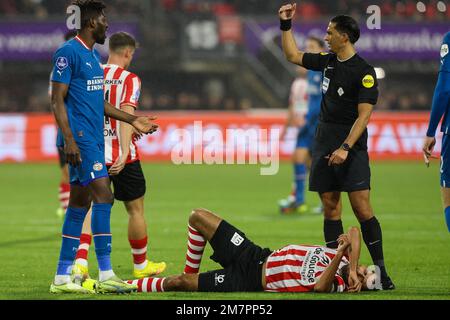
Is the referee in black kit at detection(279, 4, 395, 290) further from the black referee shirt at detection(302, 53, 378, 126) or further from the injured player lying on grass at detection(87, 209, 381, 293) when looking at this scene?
the injured player lying on grass at detection(87, 209, 381, 293)

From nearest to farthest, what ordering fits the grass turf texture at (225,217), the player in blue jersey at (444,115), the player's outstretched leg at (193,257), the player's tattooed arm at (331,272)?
1. the player's tattooed arm at (331,272)
2. the player in blue jersey at (444,115)
3. the player's outstretched leg at (193,257)
4. the grass turf texture at (225,217)

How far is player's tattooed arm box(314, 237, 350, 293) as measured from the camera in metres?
7.20

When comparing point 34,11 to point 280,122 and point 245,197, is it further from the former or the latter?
point 245,197

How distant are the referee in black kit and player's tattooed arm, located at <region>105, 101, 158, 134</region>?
157 centimetres

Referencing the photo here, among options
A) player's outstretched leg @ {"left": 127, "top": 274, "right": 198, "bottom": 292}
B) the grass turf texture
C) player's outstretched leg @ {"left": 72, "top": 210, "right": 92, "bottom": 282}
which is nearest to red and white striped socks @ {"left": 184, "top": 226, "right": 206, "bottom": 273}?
player's outstretched leg @ {"left": 127, "top": 274, "right": 198, "bottom": 292}

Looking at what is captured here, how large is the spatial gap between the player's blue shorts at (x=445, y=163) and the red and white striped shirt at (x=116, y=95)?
2.80 m

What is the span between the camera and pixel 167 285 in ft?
25.2

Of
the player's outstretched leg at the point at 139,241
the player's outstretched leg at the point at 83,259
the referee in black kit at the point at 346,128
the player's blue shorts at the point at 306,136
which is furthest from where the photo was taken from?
the player's blue shorts at the point at 306,136

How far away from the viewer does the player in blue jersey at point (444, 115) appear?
24.7ft

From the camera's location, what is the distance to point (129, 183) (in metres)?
8.98

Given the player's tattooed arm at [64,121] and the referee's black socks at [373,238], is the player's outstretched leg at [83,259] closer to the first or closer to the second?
the player's tattooed arm at [64,121]

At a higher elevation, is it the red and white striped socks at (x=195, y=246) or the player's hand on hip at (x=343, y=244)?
the player's hand on hip at (x=343, y=244)

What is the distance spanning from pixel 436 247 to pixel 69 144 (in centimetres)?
508

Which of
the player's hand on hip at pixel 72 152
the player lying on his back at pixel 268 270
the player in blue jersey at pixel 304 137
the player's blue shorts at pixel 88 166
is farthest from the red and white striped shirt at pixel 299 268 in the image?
the player in blue jersey at pixel 304 137
